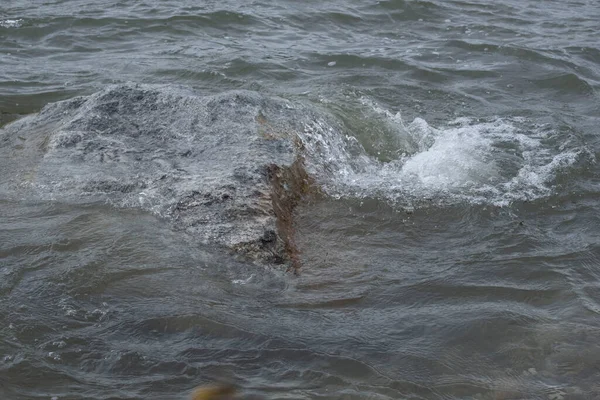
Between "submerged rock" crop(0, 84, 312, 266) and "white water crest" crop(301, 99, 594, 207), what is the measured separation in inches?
14.9

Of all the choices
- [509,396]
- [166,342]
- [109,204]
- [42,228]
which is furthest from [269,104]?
[509,396]

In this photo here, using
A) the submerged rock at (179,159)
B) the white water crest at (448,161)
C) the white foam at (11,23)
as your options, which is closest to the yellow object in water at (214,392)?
the submerged rock at (179,159)

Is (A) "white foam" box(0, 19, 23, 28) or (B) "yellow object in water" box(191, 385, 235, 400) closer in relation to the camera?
(B) "yellow object in water" box(191, 385, 235, 400)

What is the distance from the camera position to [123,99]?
21.7 feet

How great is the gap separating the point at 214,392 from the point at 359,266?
1.56 metres

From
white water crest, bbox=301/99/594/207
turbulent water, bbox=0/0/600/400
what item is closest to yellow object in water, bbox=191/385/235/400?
turbulent water, bbox=0/0/600/400

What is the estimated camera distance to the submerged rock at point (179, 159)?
16.8 ft

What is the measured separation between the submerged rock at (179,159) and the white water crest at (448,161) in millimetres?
379

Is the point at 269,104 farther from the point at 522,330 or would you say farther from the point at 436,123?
the point at 522,330

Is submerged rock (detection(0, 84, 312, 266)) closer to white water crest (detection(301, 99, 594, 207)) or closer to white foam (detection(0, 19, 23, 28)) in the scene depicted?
white water crest (detection(301, 99, 594, 207))

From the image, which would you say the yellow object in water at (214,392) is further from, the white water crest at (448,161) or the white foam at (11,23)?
the white foam at (11,23)

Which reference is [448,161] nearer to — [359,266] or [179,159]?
[359,266]

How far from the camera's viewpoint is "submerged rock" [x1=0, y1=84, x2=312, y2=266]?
512cm

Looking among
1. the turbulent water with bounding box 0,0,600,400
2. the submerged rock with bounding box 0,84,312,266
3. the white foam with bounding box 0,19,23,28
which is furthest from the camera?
the white foam with bounding box 0,19,23,28
